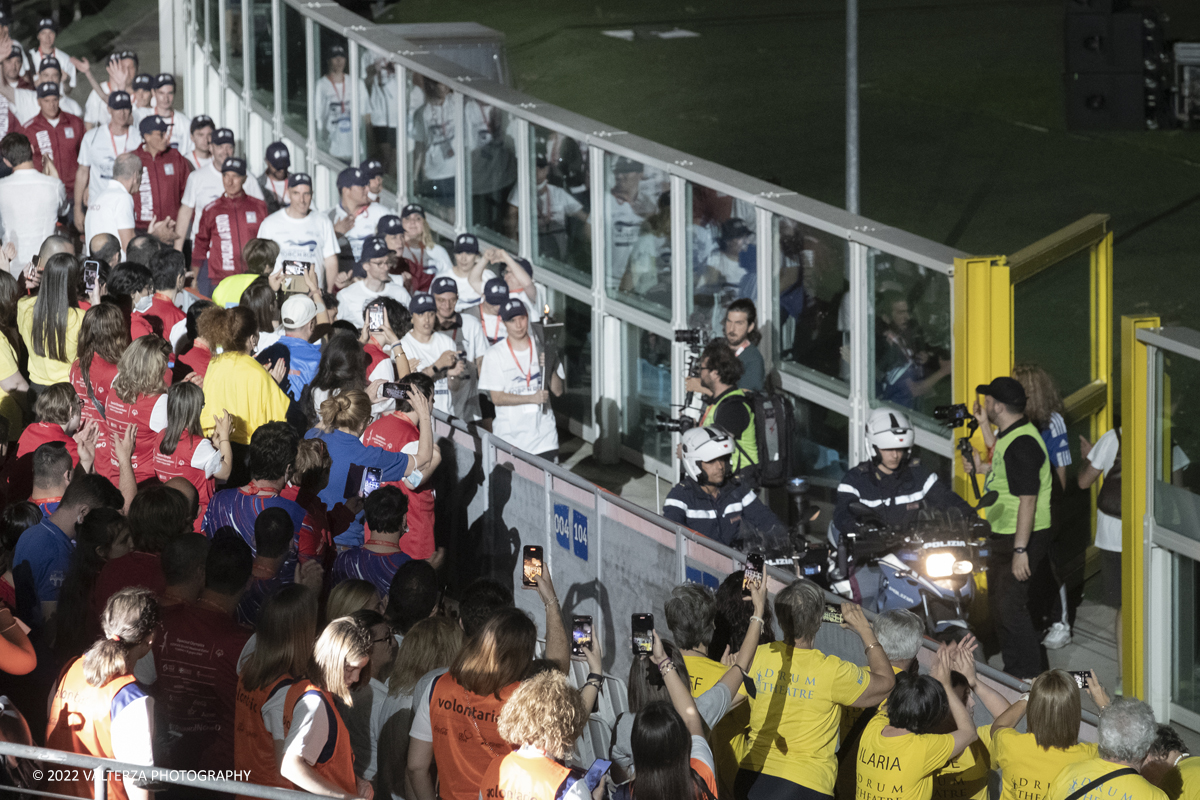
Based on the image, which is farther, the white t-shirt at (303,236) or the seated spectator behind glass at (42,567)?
the white t-shirt at (303,236)

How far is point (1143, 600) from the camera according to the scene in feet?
26.6

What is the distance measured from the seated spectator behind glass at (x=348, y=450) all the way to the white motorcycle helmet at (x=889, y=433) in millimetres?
2500

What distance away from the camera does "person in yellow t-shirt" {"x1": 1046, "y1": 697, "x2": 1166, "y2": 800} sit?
205 inches

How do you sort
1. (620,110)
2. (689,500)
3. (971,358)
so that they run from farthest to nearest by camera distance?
(620,110)
(971,358)
(689,500)

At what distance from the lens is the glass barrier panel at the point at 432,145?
13961mm

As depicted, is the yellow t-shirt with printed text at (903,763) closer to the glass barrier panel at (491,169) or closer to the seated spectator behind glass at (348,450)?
the seated spectator behind glass at (348,450)

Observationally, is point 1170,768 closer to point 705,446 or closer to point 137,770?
point 705,446

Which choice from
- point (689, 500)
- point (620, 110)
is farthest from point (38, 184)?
point (620, 110)

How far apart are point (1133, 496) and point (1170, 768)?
298cm

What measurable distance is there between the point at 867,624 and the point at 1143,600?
2502 millimetres

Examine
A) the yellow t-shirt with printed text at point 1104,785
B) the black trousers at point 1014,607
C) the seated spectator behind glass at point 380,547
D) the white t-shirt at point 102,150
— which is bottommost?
the black trousers at point 1014,607

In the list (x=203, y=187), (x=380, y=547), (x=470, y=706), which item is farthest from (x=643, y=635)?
(x=203, y=187)

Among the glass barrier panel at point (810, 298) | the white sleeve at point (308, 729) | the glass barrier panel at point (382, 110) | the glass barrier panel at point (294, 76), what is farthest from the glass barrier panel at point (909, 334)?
the glass barrier panel at point (294, 76)

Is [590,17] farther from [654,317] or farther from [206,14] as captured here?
[654,317]
